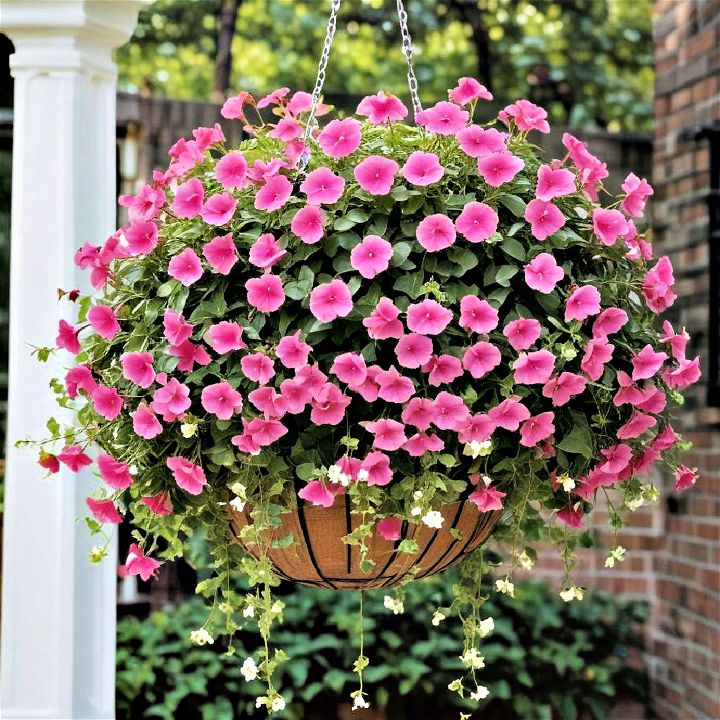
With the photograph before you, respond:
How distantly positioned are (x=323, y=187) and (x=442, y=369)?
0.23 metres

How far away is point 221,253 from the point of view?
1159 mm

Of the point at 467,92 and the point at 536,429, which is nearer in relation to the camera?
the point at 536,429

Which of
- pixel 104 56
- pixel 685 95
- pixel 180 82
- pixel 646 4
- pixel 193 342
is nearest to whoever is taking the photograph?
pixel 193 342

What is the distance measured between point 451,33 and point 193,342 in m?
5.22

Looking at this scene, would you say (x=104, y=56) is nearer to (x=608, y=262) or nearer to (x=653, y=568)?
(x=608, y=262)

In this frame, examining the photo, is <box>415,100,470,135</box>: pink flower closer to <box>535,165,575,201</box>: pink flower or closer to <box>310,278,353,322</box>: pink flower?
<box>535,165,575,201</box>: pink flower

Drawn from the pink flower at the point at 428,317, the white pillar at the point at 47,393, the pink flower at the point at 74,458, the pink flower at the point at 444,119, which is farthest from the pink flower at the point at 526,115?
the white pillar at the point at 47,393

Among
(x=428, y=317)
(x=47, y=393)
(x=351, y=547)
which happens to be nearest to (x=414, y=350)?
(x=428, y=317)

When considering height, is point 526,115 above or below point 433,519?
above

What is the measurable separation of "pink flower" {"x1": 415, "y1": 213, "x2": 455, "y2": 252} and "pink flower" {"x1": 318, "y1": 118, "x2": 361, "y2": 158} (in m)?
0.12

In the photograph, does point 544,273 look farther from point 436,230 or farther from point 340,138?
point 340,138

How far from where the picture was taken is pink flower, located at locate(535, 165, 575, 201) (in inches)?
46.4

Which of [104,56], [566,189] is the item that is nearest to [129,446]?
[566,189]

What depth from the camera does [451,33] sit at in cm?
601
